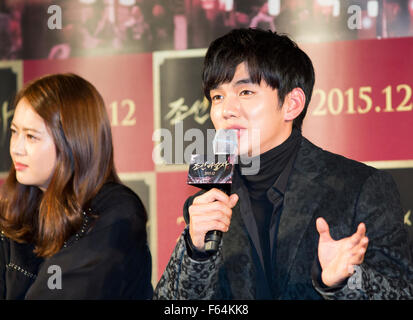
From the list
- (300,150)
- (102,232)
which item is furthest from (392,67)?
(102,232)

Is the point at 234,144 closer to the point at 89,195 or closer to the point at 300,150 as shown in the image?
the point at 300,150

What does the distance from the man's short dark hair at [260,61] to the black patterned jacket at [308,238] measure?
0.74 feet

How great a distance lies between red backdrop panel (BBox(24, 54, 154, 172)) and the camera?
285 cm

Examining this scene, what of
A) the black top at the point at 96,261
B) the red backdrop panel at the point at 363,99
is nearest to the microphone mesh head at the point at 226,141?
the black top at the point at 96,261

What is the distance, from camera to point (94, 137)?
2025 millimetres

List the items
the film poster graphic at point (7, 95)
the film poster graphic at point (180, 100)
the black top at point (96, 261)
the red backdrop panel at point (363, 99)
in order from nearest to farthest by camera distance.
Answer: the black top at point (96, 261) < the red backdrop panel at point (363, 99) < the film poster graphic at point (180, 100) < the film poster graphic at point (7, 95)

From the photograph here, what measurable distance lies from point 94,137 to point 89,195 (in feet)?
0.65

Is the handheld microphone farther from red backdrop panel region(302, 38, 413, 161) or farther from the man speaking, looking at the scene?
red backdrop panel region(302, 38, 413, 161)

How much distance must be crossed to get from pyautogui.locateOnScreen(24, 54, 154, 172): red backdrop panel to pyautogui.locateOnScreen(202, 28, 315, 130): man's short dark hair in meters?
0.86

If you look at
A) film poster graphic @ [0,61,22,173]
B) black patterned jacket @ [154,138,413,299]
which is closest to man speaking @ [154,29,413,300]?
black patterned jacket @ [154,138,413,299]

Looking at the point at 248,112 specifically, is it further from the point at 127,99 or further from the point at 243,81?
the point at 127,99

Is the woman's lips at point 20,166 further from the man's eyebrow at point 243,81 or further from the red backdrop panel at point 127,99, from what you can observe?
the red backdrop panel at point 127,99

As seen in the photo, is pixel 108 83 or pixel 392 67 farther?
pixel 108 83

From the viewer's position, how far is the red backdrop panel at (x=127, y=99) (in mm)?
2852
